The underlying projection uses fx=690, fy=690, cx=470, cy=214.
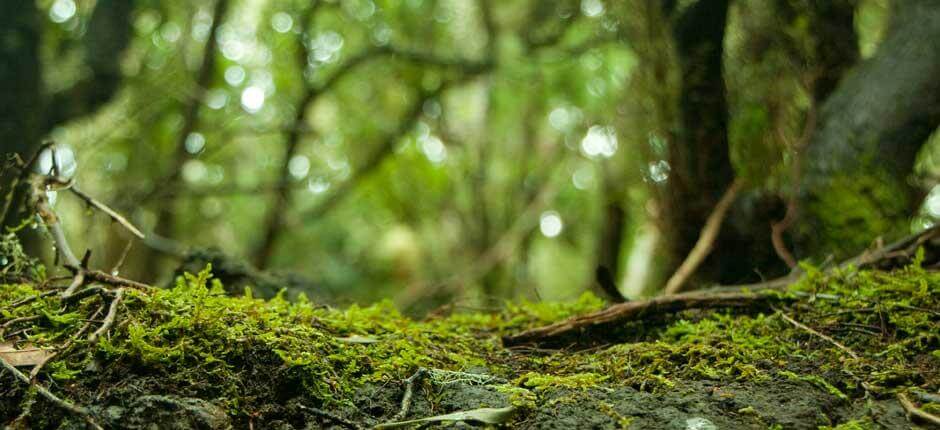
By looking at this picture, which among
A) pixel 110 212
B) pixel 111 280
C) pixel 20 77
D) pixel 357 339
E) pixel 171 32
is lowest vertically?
pixel 357 339

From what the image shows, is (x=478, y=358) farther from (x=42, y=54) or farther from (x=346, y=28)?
(x=346, y=28)

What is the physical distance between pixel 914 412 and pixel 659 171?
9.40ft

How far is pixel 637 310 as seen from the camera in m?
2.37

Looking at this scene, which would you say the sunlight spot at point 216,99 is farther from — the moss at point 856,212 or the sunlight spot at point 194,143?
the moss at point 856,212

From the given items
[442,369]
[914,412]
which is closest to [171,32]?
[442,369]

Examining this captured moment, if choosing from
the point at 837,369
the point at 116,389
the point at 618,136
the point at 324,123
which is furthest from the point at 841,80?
the point at 324,123

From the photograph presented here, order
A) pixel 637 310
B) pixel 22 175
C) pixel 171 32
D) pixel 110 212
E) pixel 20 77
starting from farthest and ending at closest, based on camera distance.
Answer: pixel 171 32
pixel 20 77
pixel 22 175
pixel 637 310
pixel 110 212

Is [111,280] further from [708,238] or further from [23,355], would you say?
[708,238]

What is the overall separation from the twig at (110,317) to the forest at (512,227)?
0.04 feet

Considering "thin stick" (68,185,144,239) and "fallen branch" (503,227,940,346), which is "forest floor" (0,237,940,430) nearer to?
"fallen branch" (503,227,940,346)

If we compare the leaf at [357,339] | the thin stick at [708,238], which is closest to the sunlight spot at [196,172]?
the thin stick at [708,238]

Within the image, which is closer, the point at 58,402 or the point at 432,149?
the point at 58,402

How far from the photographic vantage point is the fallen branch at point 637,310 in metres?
2.32

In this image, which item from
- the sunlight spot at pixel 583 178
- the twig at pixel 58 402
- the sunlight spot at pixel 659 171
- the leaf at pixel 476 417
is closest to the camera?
the twig at pixel 58 402
